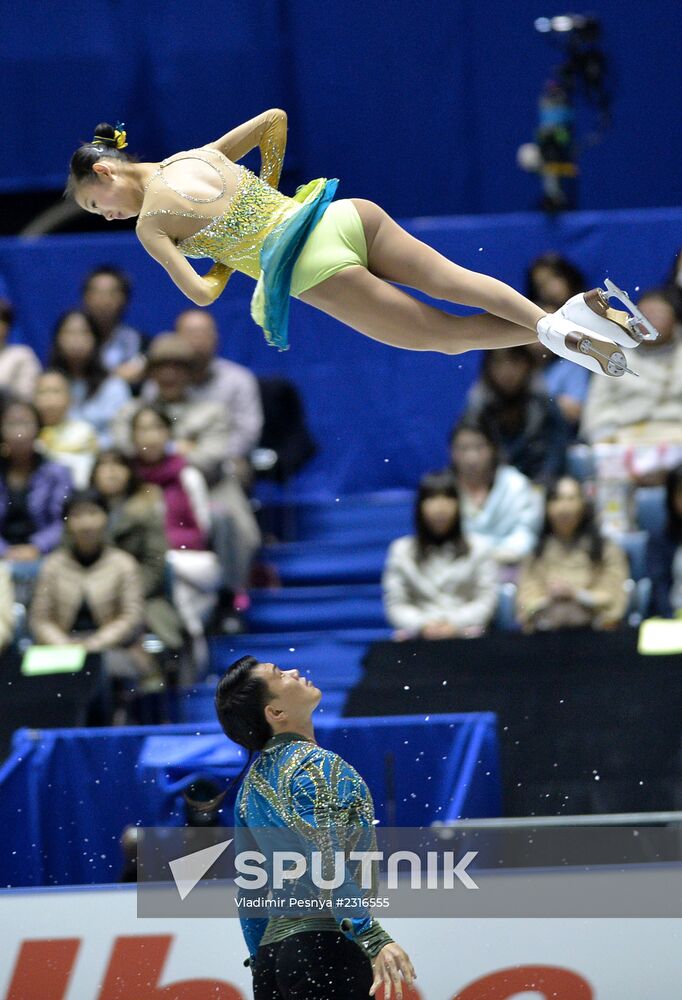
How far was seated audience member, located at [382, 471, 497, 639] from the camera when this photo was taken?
6949 mm

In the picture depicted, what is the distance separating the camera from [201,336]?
7.87 m

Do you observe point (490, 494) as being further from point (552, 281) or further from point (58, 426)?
point (58, 426)

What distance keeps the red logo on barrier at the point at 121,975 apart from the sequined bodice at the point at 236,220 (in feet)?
7.17

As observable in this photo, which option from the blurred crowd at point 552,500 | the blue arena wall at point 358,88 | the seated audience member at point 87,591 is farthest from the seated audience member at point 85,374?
the blurred crowd at point 552,500

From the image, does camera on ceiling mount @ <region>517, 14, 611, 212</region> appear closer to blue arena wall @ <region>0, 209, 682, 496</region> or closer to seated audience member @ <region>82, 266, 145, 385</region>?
blue arena wall @ <region>0, 209, 682, 496</region>

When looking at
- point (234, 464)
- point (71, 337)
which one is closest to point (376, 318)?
point (234, 464)

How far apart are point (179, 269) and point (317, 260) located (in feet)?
1.25

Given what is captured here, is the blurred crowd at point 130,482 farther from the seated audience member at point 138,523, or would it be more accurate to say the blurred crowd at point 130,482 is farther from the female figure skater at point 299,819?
the female figure skater at point 299,819

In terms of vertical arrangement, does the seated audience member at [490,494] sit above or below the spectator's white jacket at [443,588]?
above

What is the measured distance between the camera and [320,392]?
843 centimetres

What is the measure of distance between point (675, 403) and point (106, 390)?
2.78 metres

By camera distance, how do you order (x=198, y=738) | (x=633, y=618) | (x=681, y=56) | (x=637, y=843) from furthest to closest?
(x=681, y=56)
(x=633, y=618)
(x=198, y=738)
(x=637, y=843)

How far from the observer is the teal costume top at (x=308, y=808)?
4039 mm

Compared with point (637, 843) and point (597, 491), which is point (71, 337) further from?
point (637, 843)
